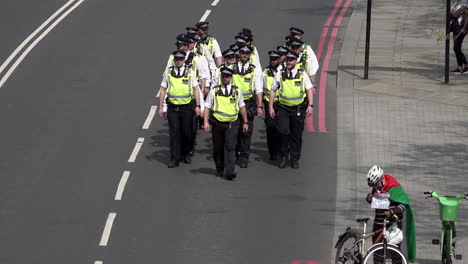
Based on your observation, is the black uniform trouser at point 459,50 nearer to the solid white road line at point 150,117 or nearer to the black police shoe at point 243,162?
the solid white road line at point 150,117

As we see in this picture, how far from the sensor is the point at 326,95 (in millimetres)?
32031

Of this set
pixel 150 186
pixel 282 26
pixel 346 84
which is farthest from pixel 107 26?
pixel 150 186

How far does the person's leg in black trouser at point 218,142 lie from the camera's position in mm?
26609

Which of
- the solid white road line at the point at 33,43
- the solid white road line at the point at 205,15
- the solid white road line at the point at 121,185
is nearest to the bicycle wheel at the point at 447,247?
the solid white road line at the point at 121,185

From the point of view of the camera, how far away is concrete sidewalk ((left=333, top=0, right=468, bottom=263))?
25.6 meters

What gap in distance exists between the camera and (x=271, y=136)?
91.2ft

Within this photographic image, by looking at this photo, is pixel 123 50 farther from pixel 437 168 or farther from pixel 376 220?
pixel 376 220

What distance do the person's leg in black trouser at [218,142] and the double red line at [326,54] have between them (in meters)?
3.43

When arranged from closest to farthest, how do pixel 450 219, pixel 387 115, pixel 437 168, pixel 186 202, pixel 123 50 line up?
pixel 450 219 < pixel 186 202 < pixel 437 168 < pixel 387 115 < pixel 123 50

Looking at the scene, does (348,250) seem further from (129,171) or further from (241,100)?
(129,171)

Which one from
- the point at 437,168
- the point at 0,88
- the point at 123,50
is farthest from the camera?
the point at 123,50

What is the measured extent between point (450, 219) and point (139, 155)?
28.3ft

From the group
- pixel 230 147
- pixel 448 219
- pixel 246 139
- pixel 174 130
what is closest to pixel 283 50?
pixel 246 139

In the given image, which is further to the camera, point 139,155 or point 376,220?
point 139,155
